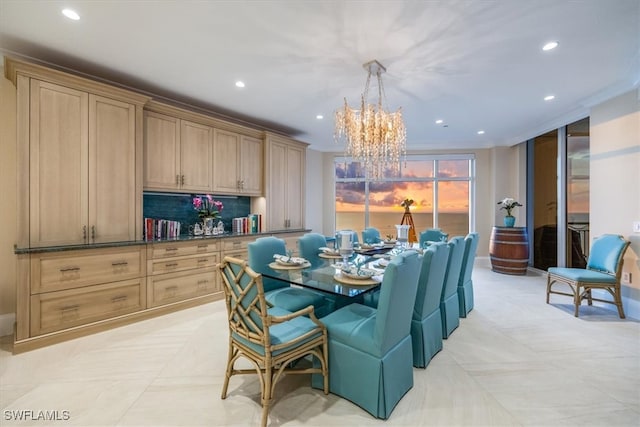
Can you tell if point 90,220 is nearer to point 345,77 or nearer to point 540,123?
point 345,77

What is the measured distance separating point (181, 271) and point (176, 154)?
1551 mm

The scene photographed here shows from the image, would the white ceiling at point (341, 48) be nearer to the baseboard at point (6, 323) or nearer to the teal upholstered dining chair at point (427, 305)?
the teal upholstered dining chair at point (427, 305)

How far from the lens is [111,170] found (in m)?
2.98

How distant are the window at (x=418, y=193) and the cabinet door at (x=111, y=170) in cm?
415

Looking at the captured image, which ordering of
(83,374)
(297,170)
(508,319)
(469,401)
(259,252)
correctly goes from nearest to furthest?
1. (469,401)
2. (83,374)
3. (259,252)
4. (508,319)
5. (297,170)

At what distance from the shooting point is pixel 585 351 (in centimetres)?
246

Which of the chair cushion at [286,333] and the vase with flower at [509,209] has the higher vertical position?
the vase with flower at [509,209]

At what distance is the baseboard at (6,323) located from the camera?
2.73 m

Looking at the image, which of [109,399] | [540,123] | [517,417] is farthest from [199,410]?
[540,123]

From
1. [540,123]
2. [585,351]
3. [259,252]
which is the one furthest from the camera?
[540,123]

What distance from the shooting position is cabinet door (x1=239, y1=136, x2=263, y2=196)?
443 cm

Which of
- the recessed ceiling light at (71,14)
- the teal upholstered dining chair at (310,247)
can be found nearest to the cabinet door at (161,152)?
the recessed ceiling light at (71,14)

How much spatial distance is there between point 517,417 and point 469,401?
26cm

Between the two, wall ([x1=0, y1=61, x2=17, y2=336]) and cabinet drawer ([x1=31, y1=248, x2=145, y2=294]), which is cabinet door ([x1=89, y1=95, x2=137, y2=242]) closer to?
cabinet drawer ([x1=31, y1=248, x2=145, y2=294])
